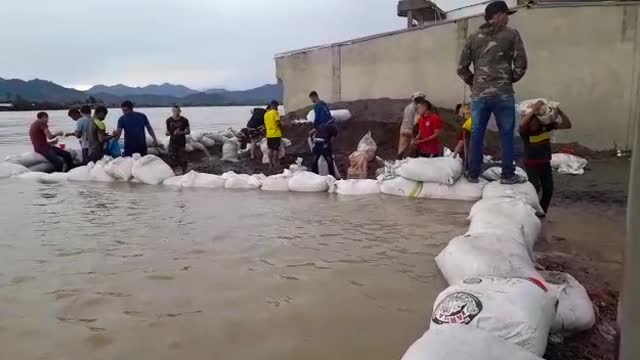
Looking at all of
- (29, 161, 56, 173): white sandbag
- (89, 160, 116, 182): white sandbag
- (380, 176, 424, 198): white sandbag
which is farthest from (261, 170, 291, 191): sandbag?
(29, 161, 56, 173): white sandbag

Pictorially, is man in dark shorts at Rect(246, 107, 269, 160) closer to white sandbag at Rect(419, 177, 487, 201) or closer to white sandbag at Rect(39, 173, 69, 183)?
white sandbag at Rect(39, 173, 69, 183)

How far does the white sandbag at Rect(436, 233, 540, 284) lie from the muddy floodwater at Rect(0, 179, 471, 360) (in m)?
0.17

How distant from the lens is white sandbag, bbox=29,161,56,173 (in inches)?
349

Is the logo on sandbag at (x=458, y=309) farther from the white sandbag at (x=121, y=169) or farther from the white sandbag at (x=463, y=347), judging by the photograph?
the white sandbag at (x=121, y=169)

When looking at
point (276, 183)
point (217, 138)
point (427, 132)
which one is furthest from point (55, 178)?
point (427, 132)

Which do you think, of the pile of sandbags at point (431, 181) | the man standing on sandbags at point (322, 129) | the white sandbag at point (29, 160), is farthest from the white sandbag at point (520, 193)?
the white sandbag at point (29, 160)

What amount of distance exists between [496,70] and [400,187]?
76.6 inches

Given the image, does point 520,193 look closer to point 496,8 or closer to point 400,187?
point 496,8

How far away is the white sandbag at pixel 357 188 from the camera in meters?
6.09

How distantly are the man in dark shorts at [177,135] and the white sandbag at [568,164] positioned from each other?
5747 millimetres

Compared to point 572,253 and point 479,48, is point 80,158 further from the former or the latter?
point 572,253

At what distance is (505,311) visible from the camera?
189 centimetres

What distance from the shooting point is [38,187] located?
24.3 ft

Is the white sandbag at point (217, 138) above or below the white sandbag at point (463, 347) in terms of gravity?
above
